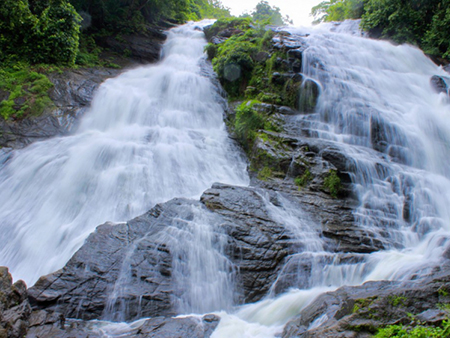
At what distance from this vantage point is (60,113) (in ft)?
39.4

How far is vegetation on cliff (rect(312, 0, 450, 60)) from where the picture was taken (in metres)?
16.4

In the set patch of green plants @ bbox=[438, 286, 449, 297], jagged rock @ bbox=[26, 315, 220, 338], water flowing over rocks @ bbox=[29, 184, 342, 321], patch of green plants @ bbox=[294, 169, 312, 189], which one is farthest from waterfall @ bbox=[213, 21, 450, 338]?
patch of green plants @ bbox=[438, 286, 449, 297]

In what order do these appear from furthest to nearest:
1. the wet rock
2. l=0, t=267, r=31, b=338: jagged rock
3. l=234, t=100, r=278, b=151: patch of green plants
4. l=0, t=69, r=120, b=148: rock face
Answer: the wet rock, l=234, t=100, r=278, b=151: patch of green plants, l=0, t=69, r=120, b=148: rock face, l=0, t=267, r=31, b=338: jagged rock

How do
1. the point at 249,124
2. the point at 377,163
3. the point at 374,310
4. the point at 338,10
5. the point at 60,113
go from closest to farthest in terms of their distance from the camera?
the point at 374,310 → the point at 377,163 → the point at 249,124 → the point at 60,113 → the point at 338,10

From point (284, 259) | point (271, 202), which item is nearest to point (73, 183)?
point (271, 202)

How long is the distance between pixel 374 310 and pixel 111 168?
8.17 m

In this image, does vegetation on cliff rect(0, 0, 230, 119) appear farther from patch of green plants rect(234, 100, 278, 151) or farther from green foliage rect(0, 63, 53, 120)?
patch of green plants rect(234, 100, 278, 151)

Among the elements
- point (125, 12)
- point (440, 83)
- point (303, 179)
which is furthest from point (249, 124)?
point (125, 12)

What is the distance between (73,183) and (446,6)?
2058cm

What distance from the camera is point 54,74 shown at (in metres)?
13.7

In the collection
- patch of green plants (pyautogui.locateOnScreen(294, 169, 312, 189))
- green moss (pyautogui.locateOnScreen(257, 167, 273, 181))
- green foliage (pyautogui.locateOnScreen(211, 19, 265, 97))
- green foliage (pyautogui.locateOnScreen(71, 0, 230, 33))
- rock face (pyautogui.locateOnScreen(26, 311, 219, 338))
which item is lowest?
rock face (pyautogui.locateOnScreen(26, 311, 219, 338))

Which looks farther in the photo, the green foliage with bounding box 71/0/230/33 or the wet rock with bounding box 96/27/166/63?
the green foliage with bounding box 71/0/230/33

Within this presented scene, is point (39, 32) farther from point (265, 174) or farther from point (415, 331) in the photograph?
point (415, 331)

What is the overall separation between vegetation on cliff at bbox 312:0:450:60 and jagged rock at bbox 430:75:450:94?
11.3 ft
